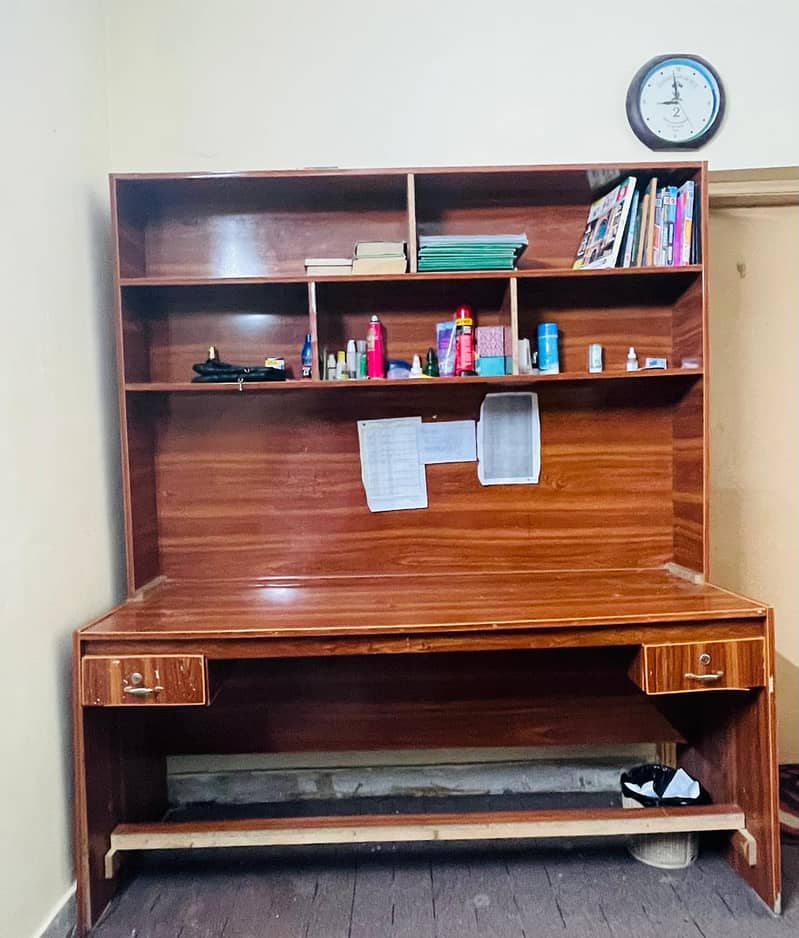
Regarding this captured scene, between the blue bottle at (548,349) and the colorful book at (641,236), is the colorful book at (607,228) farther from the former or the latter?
the blue bottle at (548,349)

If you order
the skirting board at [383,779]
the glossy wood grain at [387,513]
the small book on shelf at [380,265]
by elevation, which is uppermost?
the small book on shelf at [380,265]

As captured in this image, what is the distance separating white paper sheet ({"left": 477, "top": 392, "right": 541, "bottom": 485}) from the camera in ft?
6.44

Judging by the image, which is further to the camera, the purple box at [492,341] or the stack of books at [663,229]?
the purple box at [492,341]

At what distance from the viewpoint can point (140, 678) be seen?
4.88ft

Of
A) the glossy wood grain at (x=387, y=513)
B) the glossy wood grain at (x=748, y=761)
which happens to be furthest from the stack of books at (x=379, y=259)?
the glossy wood grain at (x=748, y=761)

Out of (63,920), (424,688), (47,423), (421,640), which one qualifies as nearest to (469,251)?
(421,640)

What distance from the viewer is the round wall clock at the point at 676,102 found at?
1.94m

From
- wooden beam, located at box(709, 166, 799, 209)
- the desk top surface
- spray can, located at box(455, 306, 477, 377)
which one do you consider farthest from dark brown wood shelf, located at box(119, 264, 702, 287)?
the desk top surface

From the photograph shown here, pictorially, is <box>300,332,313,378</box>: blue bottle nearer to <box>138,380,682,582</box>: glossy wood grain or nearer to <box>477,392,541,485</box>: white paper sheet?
<box>138,380,682,582</box>: glossy wood grain

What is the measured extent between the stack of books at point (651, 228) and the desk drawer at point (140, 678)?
56.7 inches

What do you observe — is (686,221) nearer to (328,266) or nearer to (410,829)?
(328,266)

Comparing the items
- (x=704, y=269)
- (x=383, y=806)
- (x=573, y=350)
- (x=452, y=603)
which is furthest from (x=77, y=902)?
(x=704, y=269)

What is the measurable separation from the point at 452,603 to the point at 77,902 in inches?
43.7

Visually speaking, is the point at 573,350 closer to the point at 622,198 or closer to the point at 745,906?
the point at 622,198
